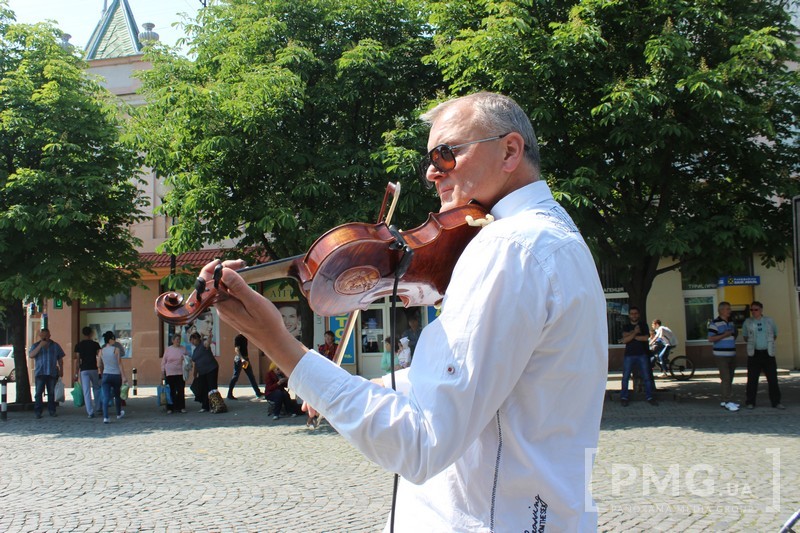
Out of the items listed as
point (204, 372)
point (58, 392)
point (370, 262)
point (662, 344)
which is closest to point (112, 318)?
point (58, 392)

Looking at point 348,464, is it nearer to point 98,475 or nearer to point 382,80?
point 98,475

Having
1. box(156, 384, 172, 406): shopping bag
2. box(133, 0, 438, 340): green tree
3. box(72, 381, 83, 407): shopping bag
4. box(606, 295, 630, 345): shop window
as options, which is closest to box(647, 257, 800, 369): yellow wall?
box(606, 295, 630, 345): shop window

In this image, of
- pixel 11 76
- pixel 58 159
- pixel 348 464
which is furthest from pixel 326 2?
pixel 348 464

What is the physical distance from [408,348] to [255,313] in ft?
40.0

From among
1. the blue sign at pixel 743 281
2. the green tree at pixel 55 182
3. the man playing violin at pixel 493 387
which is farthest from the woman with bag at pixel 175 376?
the blue sign at pixel 743 281

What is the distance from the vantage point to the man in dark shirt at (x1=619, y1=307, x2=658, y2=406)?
14.2m

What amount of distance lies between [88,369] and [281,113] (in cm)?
708

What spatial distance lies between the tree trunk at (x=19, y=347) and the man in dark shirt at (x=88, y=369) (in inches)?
95.6

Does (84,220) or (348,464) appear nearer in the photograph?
(348,464)

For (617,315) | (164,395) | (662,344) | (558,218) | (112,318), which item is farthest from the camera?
(112,318)

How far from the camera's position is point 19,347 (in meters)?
17.4

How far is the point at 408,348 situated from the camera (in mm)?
13484

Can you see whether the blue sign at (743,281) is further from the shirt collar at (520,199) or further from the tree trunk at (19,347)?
the shirt collar at (520,199)

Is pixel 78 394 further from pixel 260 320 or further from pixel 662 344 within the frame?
→ pixel 260 320
